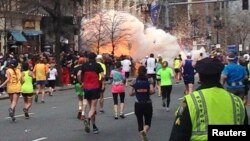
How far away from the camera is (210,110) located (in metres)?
4.28

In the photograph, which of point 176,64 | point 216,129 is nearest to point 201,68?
point 216,129

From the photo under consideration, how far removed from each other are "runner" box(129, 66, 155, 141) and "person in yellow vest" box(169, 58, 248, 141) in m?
7.46

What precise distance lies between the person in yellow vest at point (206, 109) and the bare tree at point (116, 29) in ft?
133

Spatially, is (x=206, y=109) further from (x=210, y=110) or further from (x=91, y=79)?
(x=91, y=79)

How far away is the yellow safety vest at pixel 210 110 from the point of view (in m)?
4.24

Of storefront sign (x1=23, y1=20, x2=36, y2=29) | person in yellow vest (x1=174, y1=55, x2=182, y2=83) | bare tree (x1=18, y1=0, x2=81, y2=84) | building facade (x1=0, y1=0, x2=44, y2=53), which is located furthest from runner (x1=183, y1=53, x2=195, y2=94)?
storefront sign (x1=23, y1=20, x2=36, y2=29)

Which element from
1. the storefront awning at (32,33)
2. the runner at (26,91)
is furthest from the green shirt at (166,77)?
the storefront awning at (32,33)

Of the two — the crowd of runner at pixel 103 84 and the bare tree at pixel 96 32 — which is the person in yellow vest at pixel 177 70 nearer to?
the bare tree at pixel 96 32

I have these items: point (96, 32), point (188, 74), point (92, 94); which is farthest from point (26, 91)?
point (96, 32)

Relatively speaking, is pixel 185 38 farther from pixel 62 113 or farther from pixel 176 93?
pixel 62 113

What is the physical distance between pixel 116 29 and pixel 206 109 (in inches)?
1625

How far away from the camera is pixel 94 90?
45.0 feet

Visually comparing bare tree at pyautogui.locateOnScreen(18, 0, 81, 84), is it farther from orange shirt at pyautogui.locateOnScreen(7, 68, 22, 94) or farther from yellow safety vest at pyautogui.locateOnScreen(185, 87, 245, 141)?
yellow safety vest at pyautogui.locateOnScreen(185, 87, 245, 141)

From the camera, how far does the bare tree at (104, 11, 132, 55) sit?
1778 inches
